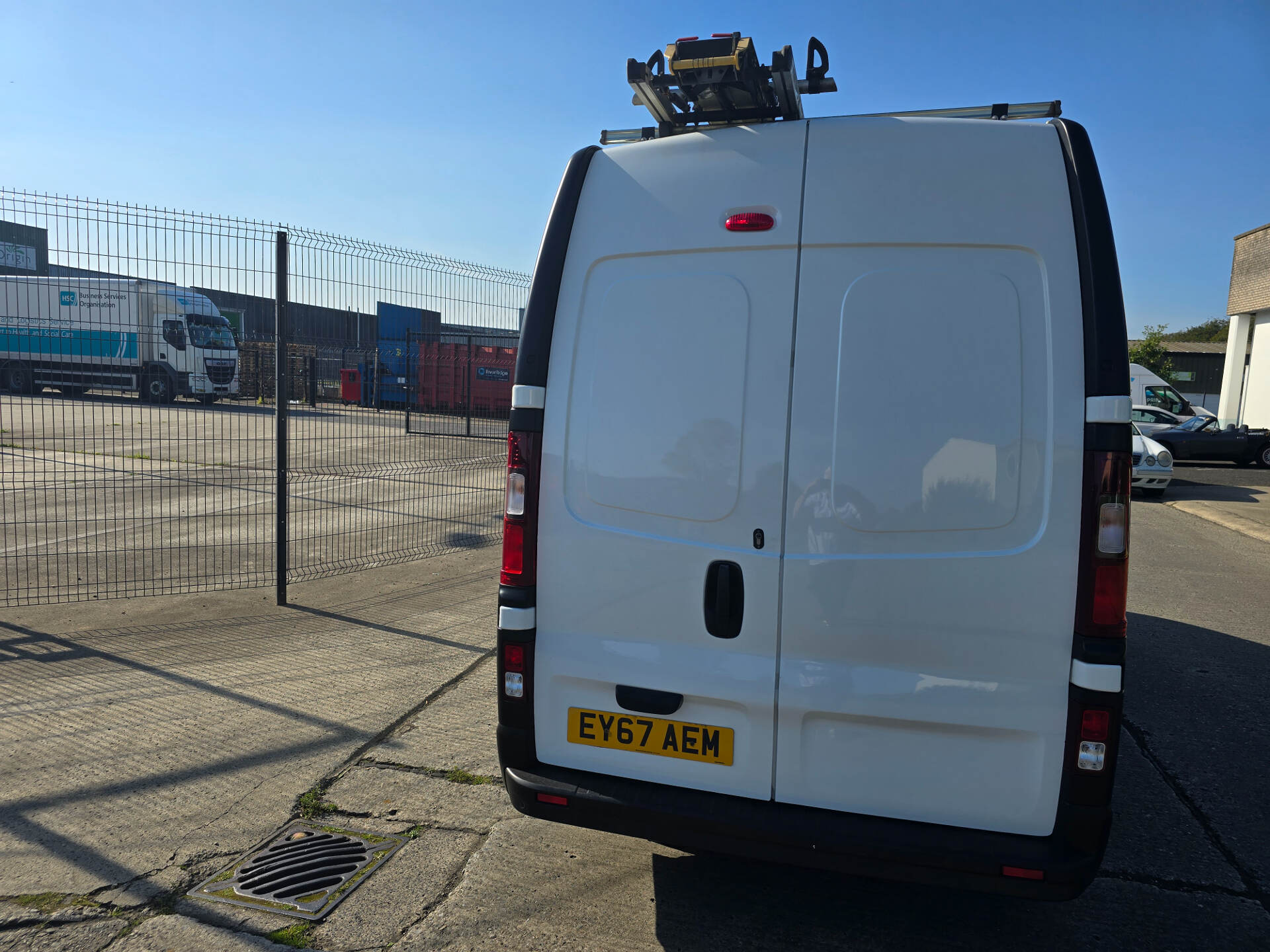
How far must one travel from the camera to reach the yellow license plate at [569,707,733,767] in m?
2.67

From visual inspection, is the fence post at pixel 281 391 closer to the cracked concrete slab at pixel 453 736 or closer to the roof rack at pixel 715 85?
the cracked concrete slab at pixel 453 736

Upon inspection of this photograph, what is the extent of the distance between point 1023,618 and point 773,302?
1159mm

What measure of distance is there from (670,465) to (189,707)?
11.0 feet

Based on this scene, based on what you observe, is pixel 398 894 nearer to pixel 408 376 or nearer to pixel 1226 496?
pixel 408 376

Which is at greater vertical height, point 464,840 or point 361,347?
point 361,347

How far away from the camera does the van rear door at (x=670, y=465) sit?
8.57ft

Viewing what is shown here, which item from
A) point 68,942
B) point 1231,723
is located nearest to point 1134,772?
point 1231,723

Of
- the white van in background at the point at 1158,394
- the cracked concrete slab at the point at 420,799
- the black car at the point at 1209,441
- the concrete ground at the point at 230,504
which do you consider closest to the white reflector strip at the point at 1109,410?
the cracked concrete slab at the point at 420,799

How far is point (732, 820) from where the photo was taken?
2.58m

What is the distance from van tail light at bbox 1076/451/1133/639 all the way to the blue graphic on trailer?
6.29 m

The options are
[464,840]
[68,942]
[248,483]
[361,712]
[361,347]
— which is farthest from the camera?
[248,483]

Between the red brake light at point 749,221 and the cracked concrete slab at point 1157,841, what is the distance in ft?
9.28

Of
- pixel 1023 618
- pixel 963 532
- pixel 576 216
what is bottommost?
pixel 1023 618

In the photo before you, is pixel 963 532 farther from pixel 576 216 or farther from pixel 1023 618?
pixel 576 216
